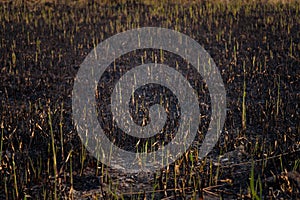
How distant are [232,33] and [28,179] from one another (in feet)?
13.3

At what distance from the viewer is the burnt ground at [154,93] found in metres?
2.68

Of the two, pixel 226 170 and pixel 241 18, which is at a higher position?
pixel 241 18

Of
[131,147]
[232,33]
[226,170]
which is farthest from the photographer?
[232,33]

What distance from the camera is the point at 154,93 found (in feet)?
14.2

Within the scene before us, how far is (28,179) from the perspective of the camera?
270cm

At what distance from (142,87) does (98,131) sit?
3.56ft

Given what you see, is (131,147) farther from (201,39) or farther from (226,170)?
(201,39)

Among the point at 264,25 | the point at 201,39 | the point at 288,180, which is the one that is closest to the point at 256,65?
the point at 201,39

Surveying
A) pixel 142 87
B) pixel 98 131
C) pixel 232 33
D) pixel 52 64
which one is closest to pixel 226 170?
pixel 98 131

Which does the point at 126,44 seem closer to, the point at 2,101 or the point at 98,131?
the point at 2,101

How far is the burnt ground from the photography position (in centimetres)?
268

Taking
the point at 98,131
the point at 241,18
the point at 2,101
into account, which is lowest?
the point at 98,131

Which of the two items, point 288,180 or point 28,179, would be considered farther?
point 28,179

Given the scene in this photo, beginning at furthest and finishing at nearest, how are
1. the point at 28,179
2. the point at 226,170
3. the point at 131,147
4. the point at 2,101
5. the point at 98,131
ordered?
the point at 2,101 → the point at 98,131 → the point at 131,147 → the point at 226,170 → the point at 28,179
